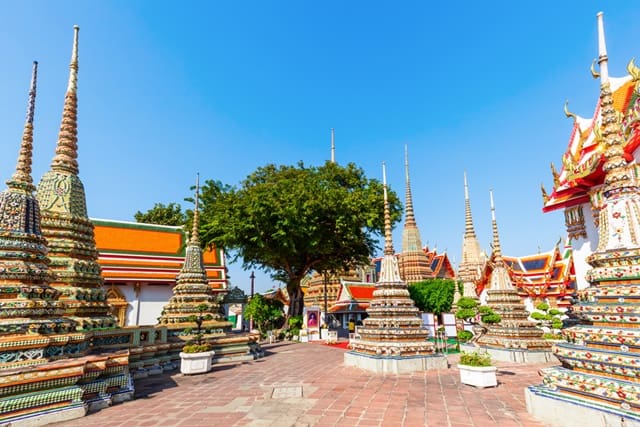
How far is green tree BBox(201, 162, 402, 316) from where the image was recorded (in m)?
20.9

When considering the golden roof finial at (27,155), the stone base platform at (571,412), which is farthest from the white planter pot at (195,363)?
the stone base platform at (571,412)

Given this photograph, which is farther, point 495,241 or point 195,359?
point 495,241

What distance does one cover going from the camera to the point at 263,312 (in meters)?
23.7

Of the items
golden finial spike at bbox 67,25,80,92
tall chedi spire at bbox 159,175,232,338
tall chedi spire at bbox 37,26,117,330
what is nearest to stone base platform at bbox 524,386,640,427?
tall chedi spire at bbox 37,26,117,330

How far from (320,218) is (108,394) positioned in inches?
629

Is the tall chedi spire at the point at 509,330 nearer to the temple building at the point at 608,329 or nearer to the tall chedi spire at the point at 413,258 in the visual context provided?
the temple building at the point at 608,329

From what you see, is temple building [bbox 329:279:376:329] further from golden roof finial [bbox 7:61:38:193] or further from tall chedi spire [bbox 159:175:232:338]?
golden roof finial [bbox 7:61:38:193]

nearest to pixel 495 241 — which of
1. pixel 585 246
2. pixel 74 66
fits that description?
pixel 585 246

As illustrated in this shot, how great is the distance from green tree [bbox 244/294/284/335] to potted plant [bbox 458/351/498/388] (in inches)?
652

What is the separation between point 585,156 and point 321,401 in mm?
14078

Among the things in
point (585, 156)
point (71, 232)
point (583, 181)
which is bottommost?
point (71, 232)

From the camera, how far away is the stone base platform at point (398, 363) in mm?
10945

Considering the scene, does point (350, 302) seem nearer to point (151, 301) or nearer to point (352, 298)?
point (352, 298)

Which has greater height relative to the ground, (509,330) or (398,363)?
(509,330)
